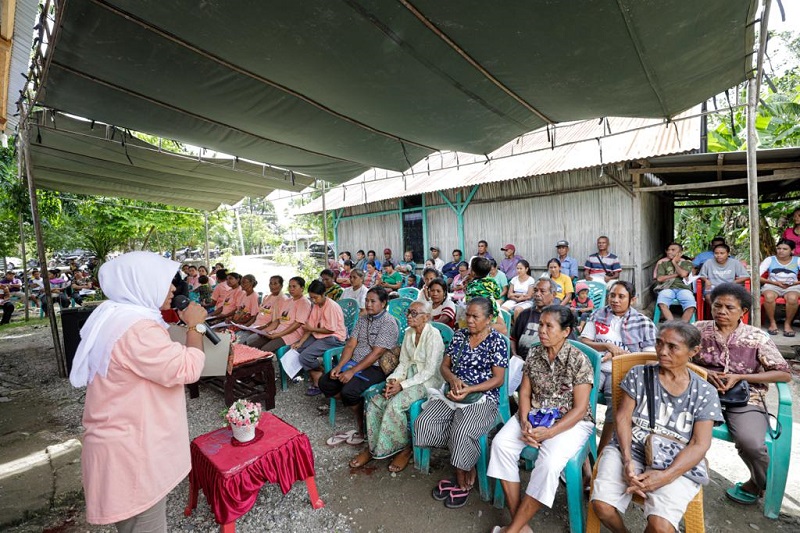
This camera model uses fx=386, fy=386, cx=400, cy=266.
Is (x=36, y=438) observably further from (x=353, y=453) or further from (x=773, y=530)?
(x=773, y=530)

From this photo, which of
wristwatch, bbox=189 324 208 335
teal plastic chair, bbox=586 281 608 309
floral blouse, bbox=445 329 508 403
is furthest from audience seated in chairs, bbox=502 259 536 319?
wristwatch, bbox=189 324 208 335

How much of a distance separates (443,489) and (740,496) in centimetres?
194

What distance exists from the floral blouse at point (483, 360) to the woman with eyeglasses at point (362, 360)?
921 millimetres

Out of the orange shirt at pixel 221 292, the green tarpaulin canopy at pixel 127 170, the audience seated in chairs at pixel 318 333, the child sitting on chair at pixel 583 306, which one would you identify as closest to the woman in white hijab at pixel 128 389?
the audience seated in chairs at pixel 318 333

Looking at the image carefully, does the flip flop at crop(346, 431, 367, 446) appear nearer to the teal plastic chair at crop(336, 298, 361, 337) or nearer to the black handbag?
the teal plastic chair at crop(336, 298, 361, 337)

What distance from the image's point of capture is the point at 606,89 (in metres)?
3.51

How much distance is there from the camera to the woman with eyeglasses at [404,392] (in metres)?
3.10

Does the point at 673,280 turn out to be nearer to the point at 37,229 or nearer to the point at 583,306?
the point at 583,306

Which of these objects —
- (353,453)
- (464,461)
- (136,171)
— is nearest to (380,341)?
(353,453)

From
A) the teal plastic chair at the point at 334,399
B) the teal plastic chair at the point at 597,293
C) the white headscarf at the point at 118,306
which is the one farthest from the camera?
the teal plastic chair at the point at 597,293

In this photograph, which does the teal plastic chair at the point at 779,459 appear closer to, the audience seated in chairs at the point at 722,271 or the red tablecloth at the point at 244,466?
the red tablecloth at the point at 244,466

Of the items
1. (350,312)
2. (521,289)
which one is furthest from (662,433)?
(521,289)

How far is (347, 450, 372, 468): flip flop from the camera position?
316cm

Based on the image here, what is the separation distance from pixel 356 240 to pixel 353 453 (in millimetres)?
10206
